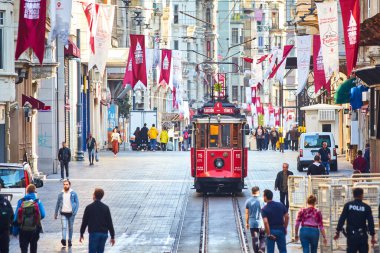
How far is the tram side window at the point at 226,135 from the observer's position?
41188mm

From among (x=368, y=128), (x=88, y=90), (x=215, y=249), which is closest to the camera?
(x=215, y=249)

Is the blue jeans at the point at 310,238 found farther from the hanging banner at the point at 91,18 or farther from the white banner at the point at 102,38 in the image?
the hanging banner at the point at 91,18

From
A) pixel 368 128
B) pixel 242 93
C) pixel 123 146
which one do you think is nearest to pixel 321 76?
pixel 368 128

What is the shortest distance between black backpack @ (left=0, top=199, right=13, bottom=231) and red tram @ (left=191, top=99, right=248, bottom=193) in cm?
1842

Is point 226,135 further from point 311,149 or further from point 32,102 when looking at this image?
point 311,149

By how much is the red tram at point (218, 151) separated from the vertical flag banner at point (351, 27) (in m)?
9.00

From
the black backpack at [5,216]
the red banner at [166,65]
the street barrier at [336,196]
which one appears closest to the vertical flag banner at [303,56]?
the red banner at [166,65]

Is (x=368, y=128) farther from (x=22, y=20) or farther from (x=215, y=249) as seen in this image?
(x=215, y=249)

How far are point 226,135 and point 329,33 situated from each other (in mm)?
4512

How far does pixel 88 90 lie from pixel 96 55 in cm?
2751

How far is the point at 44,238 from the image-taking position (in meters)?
29.2

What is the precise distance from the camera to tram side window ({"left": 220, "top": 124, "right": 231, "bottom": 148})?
135 ft

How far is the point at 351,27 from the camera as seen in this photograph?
32.2 metres

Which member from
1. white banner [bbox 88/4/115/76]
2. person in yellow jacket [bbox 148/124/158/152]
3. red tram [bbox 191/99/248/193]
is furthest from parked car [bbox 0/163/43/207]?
person in yellow jacket [bbox 148/124/158/152]
